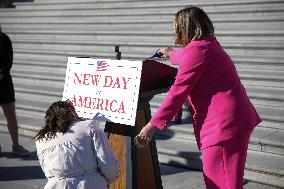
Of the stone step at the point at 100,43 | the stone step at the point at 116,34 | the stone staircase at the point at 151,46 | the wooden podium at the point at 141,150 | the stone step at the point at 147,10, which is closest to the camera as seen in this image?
the wooden podium at the point at 141,150

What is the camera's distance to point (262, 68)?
7.50 metres

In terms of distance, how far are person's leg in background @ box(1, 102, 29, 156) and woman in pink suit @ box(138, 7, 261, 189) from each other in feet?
12.6

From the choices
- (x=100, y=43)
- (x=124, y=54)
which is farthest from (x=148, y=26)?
(x=124, y=54)

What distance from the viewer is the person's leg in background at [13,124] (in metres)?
6.82

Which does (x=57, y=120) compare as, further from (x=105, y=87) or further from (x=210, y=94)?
(x=210, y=94)

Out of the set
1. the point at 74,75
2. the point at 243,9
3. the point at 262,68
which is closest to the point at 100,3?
the point at 243,9

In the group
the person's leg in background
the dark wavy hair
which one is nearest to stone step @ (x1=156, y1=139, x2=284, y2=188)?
the person's leg in background

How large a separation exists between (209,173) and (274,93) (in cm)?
366

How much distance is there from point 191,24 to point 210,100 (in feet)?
1.57

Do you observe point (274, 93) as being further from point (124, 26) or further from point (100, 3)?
point (100, 3)

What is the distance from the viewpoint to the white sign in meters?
3.69

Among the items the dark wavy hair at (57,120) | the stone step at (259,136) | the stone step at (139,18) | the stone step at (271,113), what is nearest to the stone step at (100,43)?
the stone step at (139,18)

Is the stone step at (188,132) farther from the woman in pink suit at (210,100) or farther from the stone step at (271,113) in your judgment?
the woman in pink suit at (210,100)

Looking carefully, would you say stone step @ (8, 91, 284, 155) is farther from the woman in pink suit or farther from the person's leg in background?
the woman in pink suit
